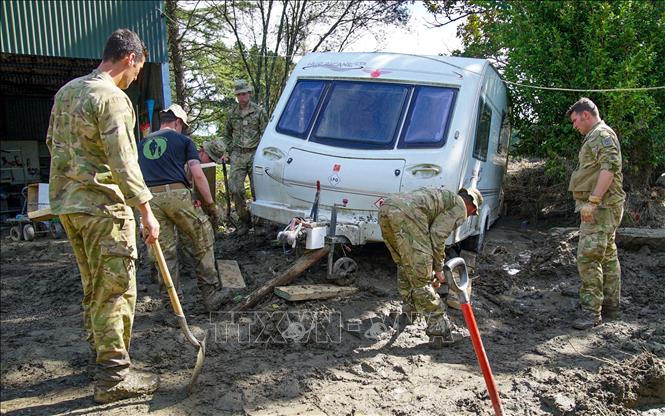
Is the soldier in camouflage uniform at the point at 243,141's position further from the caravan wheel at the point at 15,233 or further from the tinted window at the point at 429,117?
the caravan wheel at the point at 15,233

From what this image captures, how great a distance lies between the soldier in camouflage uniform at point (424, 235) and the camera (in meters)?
4.88

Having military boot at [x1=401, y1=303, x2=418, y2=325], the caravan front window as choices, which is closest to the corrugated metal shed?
the caravan front window

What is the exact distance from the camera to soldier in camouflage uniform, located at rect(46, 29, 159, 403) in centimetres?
353

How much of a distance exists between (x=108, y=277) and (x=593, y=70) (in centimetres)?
833

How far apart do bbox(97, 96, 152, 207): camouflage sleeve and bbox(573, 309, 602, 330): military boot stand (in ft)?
13.8

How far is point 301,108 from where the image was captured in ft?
22.7

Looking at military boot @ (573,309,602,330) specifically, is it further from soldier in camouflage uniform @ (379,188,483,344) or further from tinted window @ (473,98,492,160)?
tinted window @ (473,98,492,160)

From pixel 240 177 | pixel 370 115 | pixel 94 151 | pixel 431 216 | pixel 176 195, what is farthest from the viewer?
pixel 240 177

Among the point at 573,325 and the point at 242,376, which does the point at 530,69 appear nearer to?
the point at 573,325

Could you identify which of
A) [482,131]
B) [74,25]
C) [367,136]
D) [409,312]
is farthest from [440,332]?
[74,25]

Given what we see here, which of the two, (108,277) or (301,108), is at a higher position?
(301,108)

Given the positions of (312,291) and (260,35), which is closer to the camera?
(312,291)

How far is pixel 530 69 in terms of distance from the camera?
10.0 meters

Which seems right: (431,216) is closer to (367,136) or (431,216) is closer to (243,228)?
(367,136)
